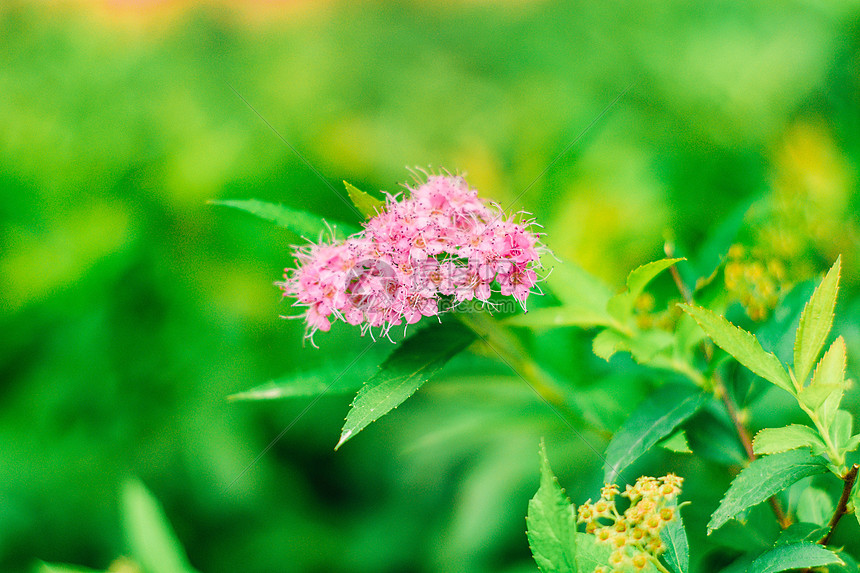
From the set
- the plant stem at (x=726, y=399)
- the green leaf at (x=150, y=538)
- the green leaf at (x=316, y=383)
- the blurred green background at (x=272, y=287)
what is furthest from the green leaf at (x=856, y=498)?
the green leaf at (x=150, y=538)

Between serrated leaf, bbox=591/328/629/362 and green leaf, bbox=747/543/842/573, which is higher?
serrated leaf, bbox=591/328/629/362

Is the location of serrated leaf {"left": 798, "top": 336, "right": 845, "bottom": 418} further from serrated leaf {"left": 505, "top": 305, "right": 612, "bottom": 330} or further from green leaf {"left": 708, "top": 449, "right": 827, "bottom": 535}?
serrated leaf {"left": 505, "top": 305, "right": 612, "bottom": 330}

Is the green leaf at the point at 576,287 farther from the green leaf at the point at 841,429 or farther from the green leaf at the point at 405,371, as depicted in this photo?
the green leaf at the point at 841,429

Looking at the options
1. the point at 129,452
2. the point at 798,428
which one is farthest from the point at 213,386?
the point at 798,428

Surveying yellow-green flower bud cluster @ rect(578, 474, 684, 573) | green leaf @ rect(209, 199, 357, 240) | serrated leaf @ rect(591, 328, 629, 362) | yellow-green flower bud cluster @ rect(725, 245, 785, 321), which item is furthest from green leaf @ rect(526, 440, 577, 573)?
yellow-green flower bud cluster @ rect(725, 245, 785, 321)

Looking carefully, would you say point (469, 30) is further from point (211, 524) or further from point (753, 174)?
point (211, 524)

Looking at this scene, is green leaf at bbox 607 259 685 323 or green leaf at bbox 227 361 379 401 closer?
green leaf at bbox 607 259 685 323
